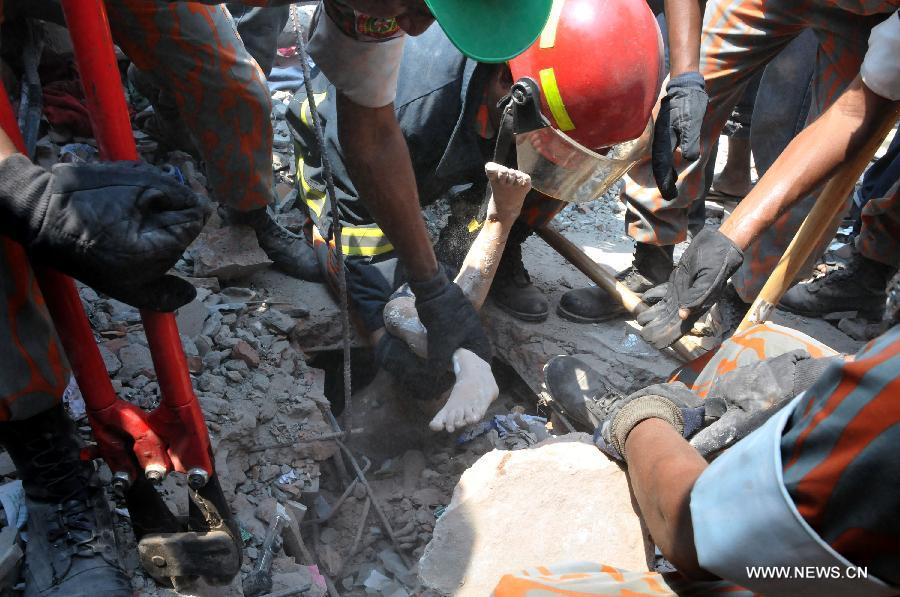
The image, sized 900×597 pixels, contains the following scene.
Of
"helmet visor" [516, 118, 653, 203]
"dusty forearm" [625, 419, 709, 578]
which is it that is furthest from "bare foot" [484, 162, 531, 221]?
"dusty forearm" [625, 419, 709, 578]

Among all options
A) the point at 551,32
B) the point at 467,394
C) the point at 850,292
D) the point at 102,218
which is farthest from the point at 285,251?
the point at 850,292

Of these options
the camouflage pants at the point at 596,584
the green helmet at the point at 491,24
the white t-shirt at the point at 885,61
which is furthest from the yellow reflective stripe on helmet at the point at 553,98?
the camouflage pants at the point at 596,584

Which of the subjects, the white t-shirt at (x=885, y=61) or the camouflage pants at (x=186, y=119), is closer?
the camouflage pants at (x=186, y=119)

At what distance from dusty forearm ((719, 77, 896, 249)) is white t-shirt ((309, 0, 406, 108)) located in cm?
136

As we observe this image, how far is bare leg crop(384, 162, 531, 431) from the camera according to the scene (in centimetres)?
247

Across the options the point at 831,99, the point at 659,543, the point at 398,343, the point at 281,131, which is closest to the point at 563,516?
the point at 659,543

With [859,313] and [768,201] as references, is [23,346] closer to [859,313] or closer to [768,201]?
[768,201]

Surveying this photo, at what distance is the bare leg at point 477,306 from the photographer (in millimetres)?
2473

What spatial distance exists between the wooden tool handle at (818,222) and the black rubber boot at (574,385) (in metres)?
0.69

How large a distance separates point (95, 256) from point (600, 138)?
2.02m

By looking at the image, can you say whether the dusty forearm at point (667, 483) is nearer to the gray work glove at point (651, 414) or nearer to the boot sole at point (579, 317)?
the gray work glove at point (651, 414)

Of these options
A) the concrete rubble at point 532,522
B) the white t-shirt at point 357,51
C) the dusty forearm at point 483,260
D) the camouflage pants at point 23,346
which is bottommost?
the concrete rubble at point 532,522

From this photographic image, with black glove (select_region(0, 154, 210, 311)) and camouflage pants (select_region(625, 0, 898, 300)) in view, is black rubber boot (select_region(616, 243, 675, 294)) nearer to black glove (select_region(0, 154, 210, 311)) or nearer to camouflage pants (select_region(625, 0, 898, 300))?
camouflage pants (select_region(625, 0, 898, 300))

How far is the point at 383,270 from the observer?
10.2 ft
